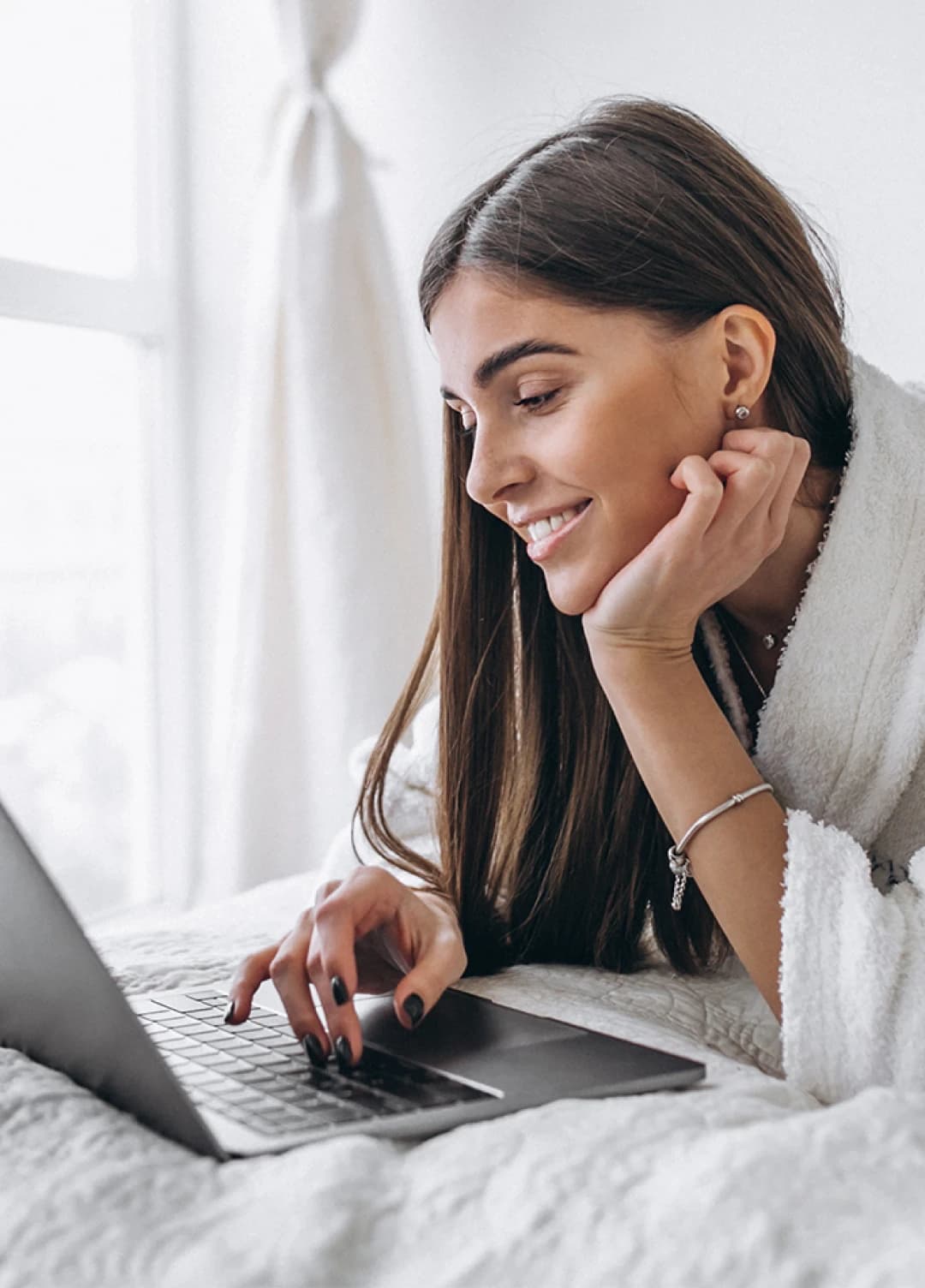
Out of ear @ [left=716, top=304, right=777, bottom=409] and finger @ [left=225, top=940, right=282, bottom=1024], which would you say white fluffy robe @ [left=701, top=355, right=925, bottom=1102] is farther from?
finger @ [left=225, top=940, right=282, bottom=1024]

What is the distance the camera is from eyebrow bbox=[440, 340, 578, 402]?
1174 millimetres

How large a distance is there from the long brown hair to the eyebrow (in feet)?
0.15

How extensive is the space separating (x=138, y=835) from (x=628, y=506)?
5.72 ft

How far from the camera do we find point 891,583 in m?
1.20

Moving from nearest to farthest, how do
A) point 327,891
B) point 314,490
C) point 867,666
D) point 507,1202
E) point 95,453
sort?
1. point 507,1202
2. point 327,891
3. point 867,666
4. point 314,490
5. point 95,453

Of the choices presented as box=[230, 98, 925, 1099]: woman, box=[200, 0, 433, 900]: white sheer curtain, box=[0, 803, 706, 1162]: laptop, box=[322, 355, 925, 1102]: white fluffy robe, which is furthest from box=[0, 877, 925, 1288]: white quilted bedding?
box=[200, 0, 433, 900]: white sheer curtain

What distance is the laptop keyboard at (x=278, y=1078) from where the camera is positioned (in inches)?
29.7

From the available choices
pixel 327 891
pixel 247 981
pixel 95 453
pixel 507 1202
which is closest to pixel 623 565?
pixel 327 891

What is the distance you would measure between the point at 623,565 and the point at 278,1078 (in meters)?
0.57

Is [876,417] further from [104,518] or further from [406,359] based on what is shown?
[104,518]

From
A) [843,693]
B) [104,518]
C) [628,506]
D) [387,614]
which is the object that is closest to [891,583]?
[843,693]

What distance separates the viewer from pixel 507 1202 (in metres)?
0.60

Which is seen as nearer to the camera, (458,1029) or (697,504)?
(458,1029)

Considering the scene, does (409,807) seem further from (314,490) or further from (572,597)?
(314,490)
